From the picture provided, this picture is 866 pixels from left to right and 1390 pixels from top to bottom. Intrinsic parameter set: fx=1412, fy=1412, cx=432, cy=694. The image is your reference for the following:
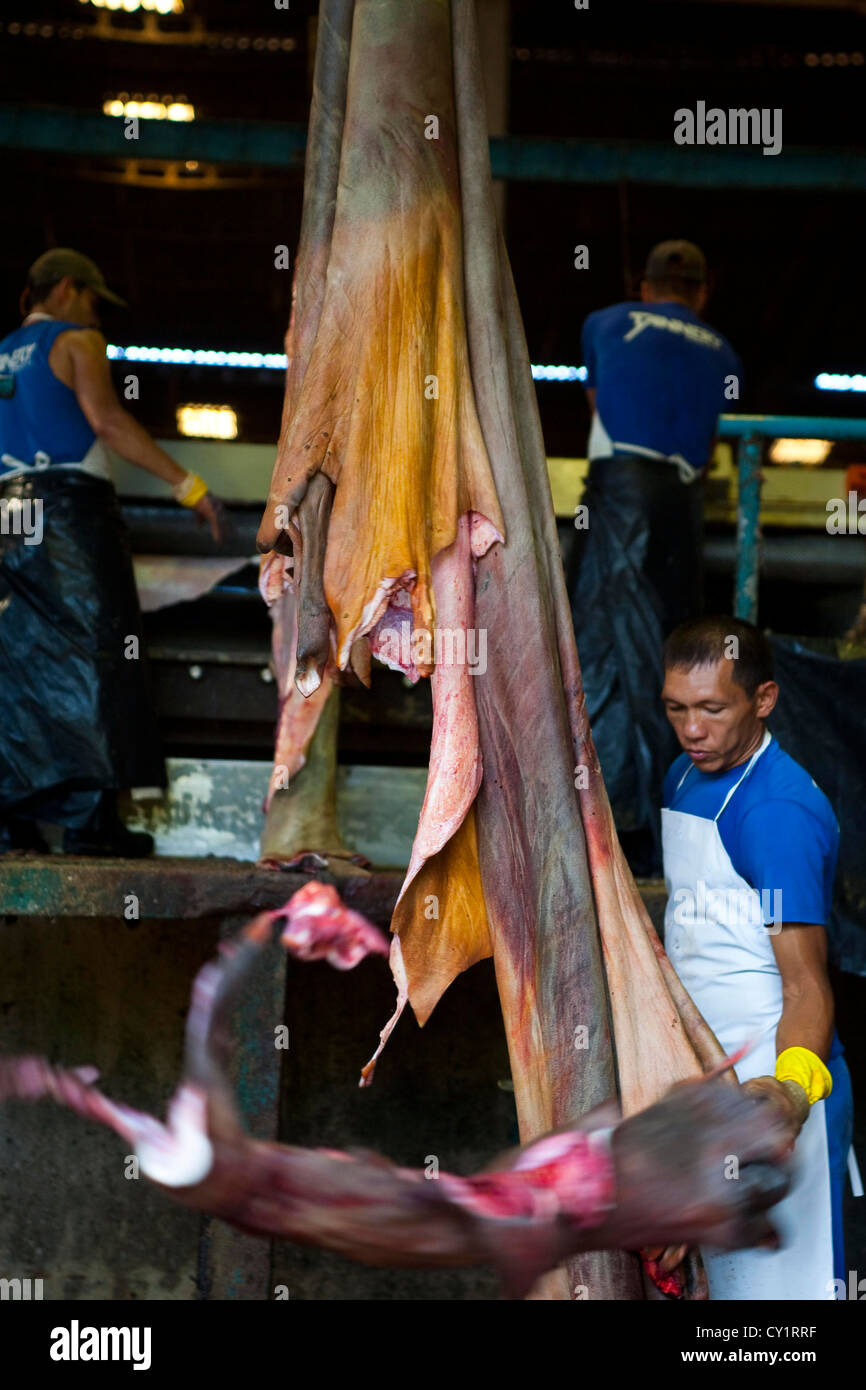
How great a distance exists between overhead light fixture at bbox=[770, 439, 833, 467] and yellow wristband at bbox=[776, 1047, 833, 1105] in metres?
8.01

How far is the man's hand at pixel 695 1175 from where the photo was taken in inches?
66.4

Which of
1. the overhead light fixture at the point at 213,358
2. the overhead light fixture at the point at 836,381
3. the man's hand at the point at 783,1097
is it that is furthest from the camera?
the overhead light fixture at the point at 836,381

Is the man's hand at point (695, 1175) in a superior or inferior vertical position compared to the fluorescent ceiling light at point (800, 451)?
inferior

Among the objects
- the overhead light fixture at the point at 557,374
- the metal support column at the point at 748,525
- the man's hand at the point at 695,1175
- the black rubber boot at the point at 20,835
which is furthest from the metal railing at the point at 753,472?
the overhead light fixture at the point at 557,374

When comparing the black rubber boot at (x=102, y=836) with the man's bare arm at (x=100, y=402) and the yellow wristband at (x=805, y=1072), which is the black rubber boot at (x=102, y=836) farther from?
the yellow wristband at (x=805, y=1072)

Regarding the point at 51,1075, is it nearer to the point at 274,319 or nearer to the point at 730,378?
the point at 730,378

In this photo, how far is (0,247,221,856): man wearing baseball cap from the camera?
4.20 meters

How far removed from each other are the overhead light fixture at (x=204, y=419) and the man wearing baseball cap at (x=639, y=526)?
707 cm

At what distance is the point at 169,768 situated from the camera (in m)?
4.84

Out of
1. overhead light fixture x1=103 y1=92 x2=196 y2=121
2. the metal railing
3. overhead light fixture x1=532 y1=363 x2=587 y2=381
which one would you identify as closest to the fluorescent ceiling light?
overhead light fixture x1=532 y1=363 x2=587 y2=381

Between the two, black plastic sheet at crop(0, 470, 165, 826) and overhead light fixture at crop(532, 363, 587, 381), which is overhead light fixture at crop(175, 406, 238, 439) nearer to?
overhead light fixture at crop(532, 363, 587, 381)

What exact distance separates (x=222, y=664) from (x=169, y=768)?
0.43m

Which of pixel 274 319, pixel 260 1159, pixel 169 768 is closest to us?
pixel 260 1159

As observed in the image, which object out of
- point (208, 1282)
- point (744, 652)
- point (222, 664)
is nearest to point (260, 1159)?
point (744, 652)
